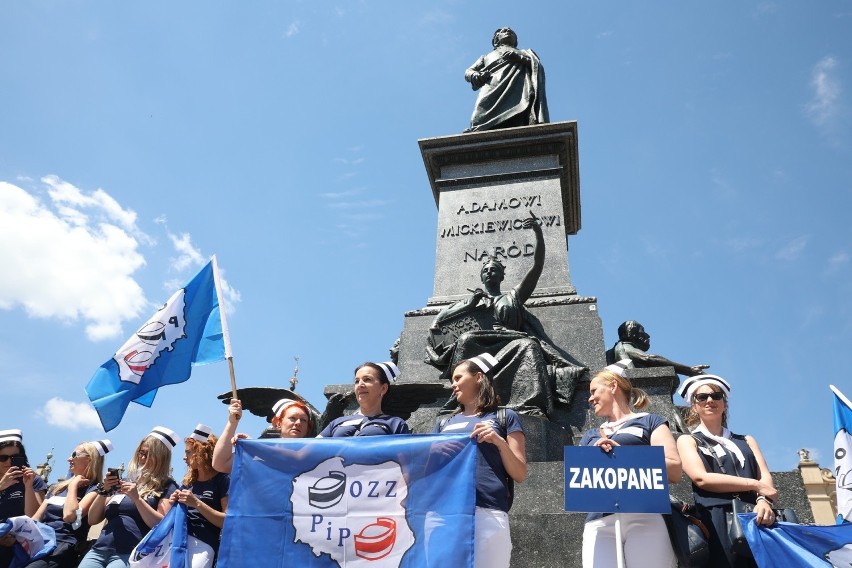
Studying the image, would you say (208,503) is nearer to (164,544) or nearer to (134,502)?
(164,544)

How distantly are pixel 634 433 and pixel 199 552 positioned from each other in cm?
316

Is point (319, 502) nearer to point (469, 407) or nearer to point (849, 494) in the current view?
point (469, 407)

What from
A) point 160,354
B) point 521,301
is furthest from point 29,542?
point 521,301

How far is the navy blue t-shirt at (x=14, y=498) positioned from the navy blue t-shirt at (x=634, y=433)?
15.5ft

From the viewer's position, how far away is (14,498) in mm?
5898

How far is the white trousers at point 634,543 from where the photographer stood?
3883mm

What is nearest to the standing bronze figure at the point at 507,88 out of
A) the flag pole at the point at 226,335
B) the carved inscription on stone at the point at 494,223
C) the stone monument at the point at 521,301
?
the stone monument at the point at 521,301

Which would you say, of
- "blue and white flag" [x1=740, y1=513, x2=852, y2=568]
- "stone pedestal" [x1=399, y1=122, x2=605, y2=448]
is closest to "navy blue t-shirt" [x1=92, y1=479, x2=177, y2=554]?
"blue and white flag" [x1=740, y1=513, x2=852, y2=568]

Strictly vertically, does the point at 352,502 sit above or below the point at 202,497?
below

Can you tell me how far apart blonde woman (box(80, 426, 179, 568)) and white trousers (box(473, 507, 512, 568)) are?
2516mm

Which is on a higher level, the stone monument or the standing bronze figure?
the standing bronze figure

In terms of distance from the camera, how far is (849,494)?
18.0 feet

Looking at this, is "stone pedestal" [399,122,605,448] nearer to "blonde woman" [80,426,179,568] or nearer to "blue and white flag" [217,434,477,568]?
"blonde woman" [80,426,179,568]

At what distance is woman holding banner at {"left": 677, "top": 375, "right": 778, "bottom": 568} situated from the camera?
3.96 meters
